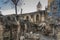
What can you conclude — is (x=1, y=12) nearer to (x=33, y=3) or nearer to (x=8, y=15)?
(x=8, y=15)

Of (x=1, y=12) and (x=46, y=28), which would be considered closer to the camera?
(x=1, y=12)

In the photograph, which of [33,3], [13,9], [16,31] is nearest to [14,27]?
[16,31]

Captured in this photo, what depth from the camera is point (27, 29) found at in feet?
8.05

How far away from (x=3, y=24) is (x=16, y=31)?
197 millimetres

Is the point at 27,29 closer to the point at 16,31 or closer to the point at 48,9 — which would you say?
the point at 16,31

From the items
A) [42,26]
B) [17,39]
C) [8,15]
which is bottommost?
[17,39]

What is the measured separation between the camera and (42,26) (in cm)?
249

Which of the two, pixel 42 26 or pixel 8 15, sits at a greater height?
pixel 8 15

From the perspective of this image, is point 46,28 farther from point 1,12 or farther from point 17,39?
point 1,12

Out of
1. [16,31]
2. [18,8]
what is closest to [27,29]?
[16,31]

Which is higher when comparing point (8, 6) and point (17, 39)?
point (8, 6)

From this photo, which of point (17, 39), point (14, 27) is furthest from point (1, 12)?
point (17, 39)

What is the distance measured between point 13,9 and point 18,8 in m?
0.07

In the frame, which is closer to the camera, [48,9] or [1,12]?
[1,12]
